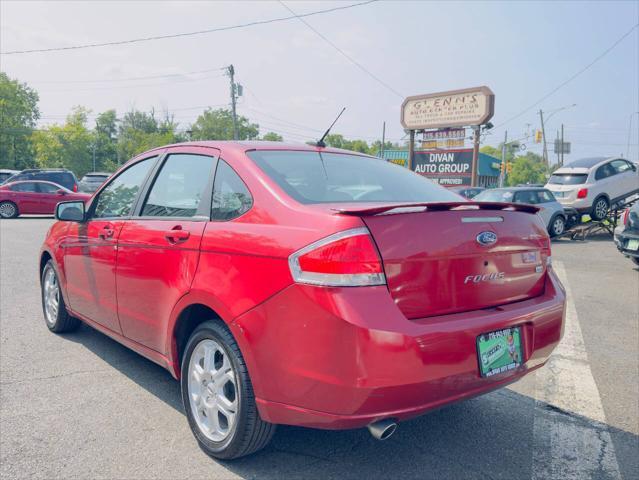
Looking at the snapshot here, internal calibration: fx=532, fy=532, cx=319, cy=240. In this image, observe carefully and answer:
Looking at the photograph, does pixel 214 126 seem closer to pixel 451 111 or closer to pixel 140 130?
pixel 140 130

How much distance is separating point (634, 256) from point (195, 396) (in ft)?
28.4

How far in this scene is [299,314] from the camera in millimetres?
2295

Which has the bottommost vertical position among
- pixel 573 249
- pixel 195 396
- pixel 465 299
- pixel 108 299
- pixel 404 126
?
pixel 573 249

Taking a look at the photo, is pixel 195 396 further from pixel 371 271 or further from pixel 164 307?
pixel 371 271

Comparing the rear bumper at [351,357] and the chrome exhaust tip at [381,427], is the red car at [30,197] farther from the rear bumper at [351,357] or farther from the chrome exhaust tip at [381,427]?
the chrome exhaust tip at [381,427]

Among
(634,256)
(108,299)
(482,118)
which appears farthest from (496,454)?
(482,118)

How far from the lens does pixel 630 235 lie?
9070mm

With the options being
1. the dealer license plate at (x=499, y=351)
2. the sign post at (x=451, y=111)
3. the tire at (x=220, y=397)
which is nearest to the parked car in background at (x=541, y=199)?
the sign post at (x=451, y=111)

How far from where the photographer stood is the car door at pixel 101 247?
3789 millimetres

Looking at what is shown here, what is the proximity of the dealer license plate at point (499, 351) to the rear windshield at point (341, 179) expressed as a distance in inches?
38.2

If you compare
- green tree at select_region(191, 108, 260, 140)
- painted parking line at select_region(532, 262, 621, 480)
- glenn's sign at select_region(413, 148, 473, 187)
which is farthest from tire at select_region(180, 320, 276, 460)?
A: green tree at select_region(191, 108, 260, 140)

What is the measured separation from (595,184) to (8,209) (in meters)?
20.6

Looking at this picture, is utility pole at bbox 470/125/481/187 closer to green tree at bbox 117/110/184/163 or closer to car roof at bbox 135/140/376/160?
car roof at bbox 135/140/376/160

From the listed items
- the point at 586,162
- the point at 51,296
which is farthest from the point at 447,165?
the point at 51,296
